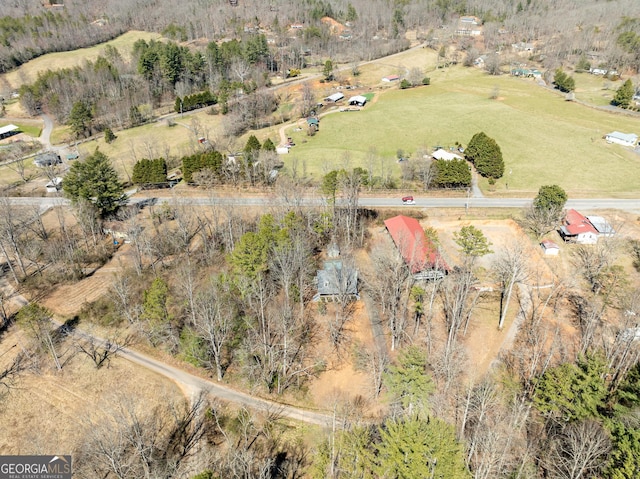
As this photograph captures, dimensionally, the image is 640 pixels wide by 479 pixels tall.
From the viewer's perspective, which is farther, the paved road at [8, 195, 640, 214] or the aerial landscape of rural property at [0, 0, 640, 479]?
the paved road at [8, 195, 640, 214]

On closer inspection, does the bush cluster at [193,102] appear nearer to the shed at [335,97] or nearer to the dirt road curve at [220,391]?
the shed at [335,97]

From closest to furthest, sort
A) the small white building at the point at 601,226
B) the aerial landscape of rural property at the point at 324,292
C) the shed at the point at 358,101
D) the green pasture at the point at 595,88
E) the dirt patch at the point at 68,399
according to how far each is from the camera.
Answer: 1. the aerial landscape of rural property at the point at 324,292
2. the dirt patch at the point at 68,399
3. the small white building at the point at 601,226
4. the green pasture at the point at 595,88
5. the shed at the point at 358,101

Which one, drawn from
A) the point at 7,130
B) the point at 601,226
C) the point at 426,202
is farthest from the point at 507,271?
the point at 7,130

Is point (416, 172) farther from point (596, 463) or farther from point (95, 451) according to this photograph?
point (95, 451)

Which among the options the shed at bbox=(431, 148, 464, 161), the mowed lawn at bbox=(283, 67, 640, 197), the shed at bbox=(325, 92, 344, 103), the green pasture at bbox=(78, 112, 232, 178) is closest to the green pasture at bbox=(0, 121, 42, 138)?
the green pasture at bbox=(78, 112, 232, 178)

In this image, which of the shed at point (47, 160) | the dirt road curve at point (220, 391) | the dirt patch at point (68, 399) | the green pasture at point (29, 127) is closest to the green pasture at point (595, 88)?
the dirt road curve at point (220, 391)

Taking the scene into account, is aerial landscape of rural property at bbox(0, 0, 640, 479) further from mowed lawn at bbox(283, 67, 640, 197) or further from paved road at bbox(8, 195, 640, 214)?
mowed lawn at bbox(283, 67, 640, 197)
